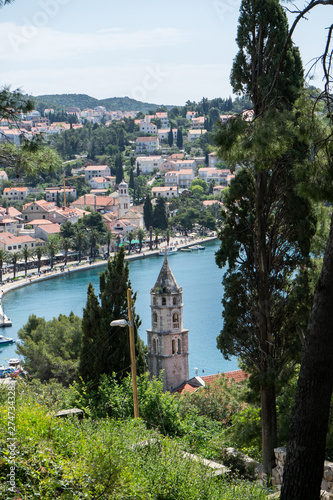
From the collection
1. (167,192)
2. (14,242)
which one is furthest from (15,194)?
(14,242)

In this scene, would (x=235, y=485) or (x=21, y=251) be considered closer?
(x=235, y=485)

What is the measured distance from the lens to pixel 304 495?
3.19 m

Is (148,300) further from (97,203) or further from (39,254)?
(97,203)

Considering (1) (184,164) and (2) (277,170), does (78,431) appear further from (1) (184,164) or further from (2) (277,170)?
(1) (184,164)

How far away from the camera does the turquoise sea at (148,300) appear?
23.0 metres

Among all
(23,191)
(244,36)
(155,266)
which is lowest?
(155,266)

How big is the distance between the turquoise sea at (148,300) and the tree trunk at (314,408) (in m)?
16.9

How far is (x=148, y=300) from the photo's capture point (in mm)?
31156

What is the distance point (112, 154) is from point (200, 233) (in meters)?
31.2

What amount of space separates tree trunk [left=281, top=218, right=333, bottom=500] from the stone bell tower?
12.2 metres

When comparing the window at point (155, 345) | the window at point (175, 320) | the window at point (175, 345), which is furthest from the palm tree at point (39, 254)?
the window at point (175, 345)

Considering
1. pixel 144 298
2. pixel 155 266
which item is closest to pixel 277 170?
pixel 144 298

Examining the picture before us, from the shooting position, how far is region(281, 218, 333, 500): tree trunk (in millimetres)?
3211

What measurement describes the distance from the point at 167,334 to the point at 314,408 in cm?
1241
